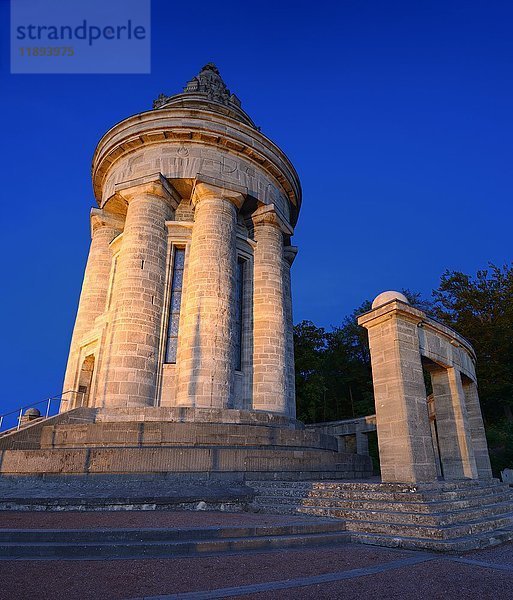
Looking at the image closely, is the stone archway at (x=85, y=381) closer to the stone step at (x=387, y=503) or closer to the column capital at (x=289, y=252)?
the column capital at (x=289, y=252)

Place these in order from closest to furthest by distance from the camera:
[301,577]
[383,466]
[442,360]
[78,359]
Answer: [301,577]
[383,466]
[442,360]
[78,359]

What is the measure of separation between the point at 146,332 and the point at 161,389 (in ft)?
7.23

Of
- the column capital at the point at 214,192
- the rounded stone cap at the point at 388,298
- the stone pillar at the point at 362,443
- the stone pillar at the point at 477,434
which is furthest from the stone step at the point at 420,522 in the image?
the stone pillar at the point at 362,443

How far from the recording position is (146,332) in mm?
14719

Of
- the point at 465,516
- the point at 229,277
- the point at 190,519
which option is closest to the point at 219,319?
the point at 229,277

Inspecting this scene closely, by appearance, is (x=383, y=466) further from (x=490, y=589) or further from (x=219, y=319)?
(x=219, y=319)

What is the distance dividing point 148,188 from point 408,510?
1480 centimetres

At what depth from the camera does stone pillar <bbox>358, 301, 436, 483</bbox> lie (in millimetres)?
8117

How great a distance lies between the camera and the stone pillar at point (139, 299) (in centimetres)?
1384

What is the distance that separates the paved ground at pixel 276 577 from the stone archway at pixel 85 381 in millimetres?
14110

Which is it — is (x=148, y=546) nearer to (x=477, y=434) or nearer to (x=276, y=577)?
(x=276, y=577)

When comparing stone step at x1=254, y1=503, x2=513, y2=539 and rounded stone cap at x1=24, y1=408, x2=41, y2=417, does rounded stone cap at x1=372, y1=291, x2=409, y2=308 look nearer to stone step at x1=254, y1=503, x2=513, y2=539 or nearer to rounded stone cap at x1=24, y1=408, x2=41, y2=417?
stone step at x1=254, y1=503, x2=513, y2=539

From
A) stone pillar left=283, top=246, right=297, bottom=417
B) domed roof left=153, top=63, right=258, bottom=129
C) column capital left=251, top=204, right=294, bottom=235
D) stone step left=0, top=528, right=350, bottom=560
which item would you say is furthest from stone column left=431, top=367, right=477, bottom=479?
→ domed roof left=153, top=63, right=258, bottom=129

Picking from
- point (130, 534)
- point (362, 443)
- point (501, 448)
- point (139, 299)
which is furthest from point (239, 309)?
point (501, 448)
